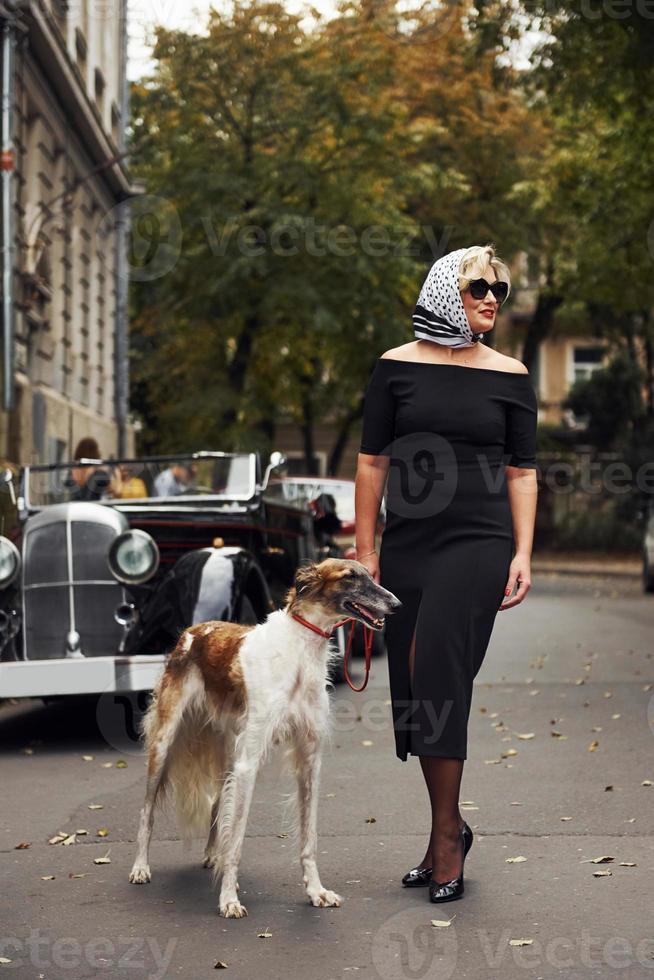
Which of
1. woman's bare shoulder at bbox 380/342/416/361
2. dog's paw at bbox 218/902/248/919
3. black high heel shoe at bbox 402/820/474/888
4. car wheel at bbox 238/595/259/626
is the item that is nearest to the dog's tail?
dog's paw at bbox 218/902/248/919

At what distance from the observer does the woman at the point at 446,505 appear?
5.37 metres

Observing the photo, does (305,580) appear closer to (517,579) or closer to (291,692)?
(291,692)

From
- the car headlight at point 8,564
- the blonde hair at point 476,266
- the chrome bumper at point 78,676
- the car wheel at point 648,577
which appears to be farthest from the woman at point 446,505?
the car wheel at point 648,577

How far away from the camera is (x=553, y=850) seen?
6.06 metres

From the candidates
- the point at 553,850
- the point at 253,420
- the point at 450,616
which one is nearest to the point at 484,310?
the point at 450,616

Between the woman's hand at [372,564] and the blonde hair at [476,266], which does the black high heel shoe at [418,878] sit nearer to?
the woman's hand at [372,564]

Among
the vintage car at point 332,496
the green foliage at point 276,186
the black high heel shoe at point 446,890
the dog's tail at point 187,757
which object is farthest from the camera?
the green foliage at point 276,186

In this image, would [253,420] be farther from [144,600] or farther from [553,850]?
[553,850]

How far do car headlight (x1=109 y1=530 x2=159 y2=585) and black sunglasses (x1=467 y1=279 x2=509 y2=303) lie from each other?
4.41 m

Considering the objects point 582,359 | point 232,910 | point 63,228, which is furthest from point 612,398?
point 232,910

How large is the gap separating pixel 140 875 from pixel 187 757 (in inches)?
18.8

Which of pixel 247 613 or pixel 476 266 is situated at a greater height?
pixel 476 266

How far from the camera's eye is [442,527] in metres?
5.41

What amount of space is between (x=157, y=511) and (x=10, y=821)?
3.53 meters
